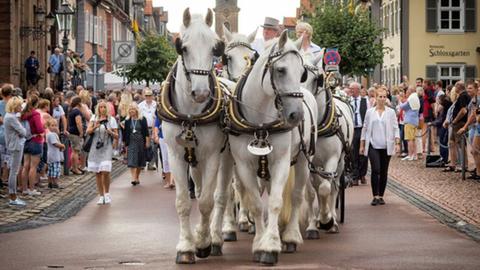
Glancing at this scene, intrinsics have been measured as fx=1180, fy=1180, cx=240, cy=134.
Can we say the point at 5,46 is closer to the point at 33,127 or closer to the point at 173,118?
the point at 33,127

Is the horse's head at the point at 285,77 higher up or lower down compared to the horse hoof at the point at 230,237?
higher up

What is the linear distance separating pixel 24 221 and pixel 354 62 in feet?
125

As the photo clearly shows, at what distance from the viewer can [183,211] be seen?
11.9 meters

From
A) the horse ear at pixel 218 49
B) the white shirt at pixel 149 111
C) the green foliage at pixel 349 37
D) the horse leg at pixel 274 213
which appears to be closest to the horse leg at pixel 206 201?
the horse leg at pixel 274 213

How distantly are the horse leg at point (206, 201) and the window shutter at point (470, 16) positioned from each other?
42836 millimetres

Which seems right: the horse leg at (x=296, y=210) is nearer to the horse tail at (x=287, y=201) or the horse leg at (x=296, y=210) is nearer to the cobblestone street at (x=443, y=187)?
the horse tail at (x=287, y=201)

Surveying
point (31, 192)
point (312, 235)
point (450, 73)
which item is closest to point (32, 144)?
point (31, 192)

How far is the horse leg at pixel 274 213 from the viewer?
11508 millimetres

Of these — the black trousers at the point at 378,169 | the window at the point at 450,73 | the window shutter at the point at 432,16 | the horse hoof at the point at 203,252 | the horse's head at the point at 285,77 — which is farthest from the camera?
the window at the point at 450,73

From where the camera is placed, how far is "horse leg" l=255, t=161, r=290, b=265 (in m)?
11.5

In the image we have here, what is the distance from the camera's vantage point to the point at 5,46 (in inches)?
1414

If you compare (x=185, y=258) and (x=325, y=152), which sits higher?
(x=325, y=152)

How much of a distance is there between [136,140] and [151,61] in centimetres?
4329

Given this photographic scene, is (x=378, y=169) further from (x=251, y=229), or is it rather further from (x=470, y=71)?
(x=470, y=71)
